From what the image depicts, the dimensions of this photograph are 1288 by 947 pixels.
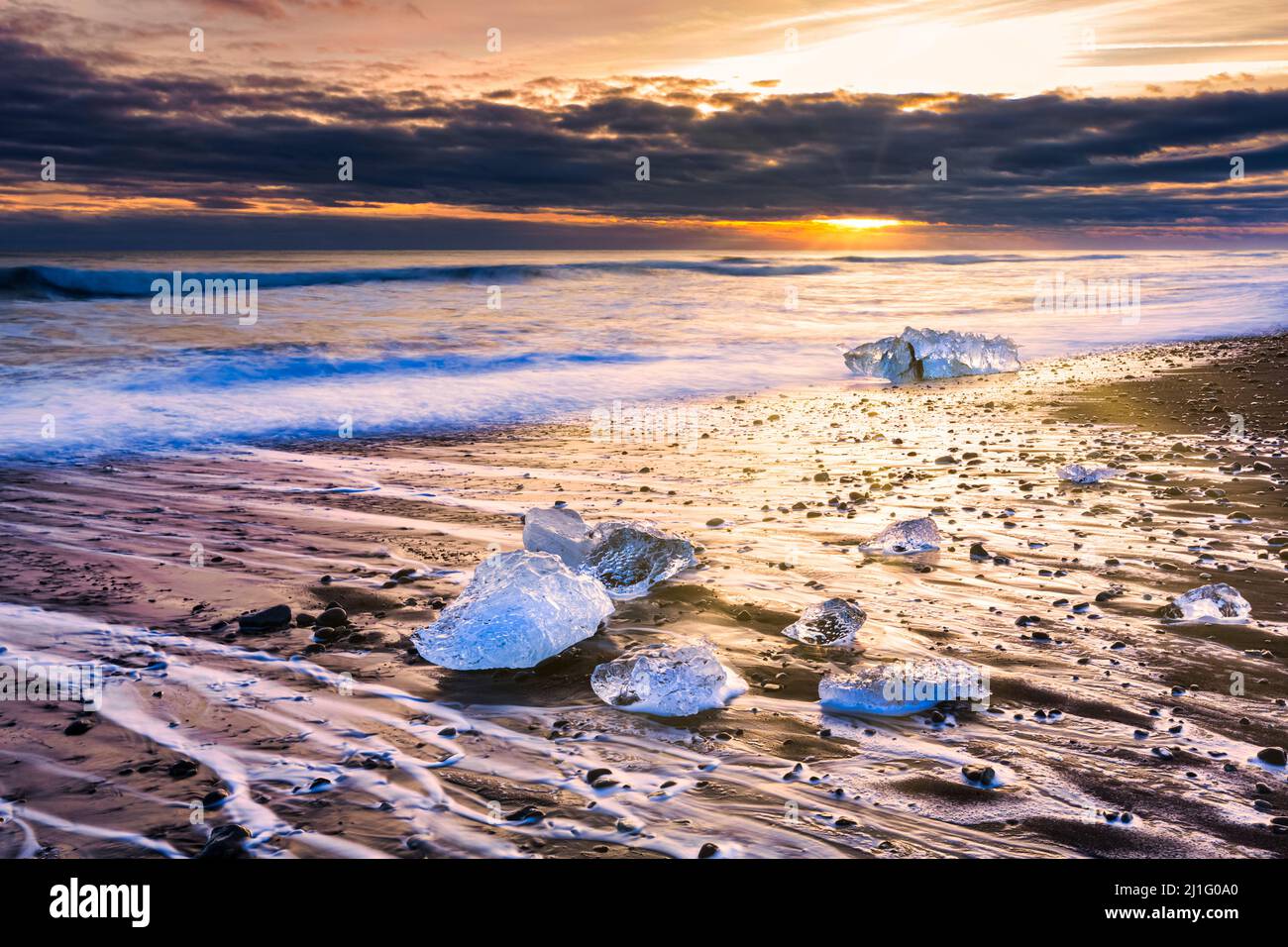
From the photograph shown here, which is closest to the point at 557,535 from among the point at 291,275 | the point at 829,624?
the point at 829,624

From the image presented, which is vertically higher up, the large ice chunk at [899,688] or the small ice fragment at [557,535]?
the small ice fragment at [557,535]

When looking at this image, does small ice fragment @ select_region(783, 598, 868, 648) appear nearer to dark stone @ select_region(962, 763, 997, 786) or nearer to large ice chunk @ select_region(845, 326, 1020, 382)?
dark stone @ select_region(962, 763, 997, 786)

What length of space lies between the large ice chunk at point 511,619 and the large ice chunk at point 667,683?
15.2 inches

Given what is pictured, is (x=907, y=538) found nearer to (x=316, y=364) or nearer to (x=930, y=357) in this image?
(x=930, y=357)

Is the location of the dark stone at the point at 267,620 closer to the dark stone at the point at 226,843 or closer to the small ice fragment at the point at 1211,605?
the dark stone at the point at 226,843

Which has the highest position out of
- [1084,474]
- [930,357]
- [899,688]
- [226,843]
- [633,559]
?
[930,357]

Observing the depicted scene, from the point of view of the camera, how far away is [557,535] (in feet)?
16.1

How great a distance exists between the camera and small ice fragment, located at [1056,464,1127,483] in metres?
6.76

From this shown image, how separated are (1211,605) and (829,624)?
1.71 metres

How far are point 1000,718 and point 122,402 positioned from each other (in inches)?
446

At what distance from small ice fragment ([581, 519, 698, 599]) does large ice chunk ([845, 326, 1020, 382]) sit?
393 inches

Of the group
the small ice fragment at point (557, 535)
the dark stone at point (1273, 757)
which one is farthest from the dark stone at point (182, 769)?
the dark stone at point (1273, 757)

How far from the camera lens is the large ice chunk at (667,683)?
3.34 metres
